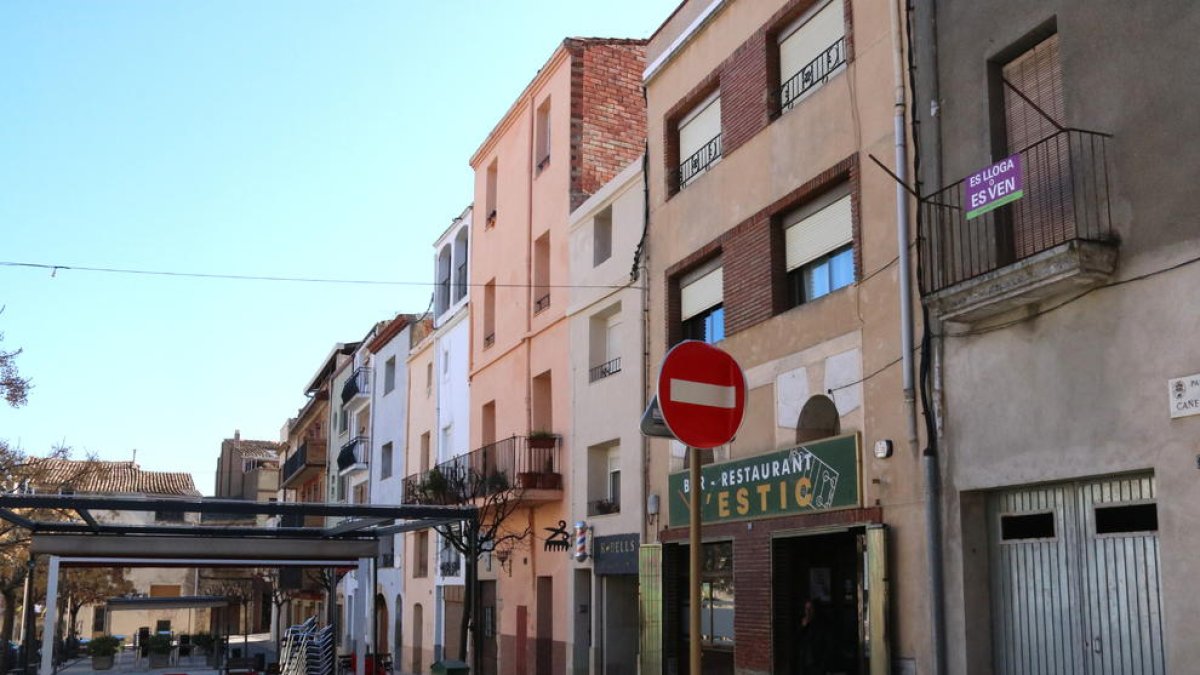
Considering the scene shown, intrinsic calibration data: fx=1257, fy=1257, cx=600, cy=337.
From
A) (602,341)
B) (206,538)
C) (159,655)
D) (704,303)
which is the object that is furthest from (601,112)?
(159,655)

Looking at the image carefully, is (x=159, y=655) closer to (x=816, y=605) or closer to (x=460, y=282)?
(x=460, y=282)

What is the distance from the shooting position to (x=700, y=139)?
62.8 ft

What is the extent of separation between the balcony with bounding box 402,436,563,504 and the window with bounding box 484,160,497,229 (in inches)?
224

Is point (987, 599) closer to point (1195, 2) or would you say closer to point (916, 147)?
point (916, 147)

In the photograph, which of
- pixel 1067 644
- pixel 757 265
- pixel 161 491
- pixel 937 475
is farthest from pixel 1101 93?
pixel 161 491

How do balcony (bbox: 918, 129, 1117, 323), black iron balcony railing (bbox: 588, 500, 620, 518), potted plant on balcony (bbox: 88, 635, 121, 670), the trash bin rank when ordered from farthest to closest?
potted plant on balcony (bbox: 88, 635, 121, 670), black iron balcony railing (bbox: 588, 500, 620, 518), the trash bin, balcony (bbox: 918, 129, 1117, 323)

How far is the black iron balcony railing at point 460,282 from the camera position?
105 feet

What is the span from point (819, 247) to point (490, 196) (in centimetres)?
1577

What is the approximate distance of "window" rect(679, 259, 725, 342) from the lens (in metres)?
18.3

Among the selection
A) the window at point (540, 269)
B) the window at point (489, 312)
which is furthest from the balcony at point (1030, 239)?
the window at point (489, 312)

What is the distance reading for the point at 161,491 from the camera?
73.6 metres

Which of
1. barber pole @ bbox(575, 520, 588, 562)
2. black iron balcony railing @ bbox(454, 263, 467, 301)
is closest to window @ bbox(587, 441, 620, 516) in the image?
barber pole @ bbox(575, 520, 588, 562)

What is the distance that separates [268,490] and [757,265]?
66809 millimetres

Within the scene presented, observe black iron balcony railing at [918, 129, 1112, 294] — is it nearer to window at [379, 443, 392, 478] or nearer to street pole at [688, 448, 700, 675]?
street pole at [688, 448, 700, 675]
